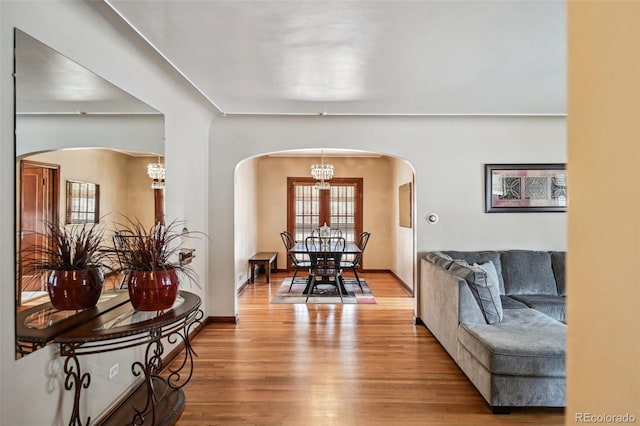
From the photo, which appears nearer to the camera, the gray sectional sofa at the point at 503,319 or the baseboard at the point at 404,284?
the gray sectional sofa at the point at 503,319

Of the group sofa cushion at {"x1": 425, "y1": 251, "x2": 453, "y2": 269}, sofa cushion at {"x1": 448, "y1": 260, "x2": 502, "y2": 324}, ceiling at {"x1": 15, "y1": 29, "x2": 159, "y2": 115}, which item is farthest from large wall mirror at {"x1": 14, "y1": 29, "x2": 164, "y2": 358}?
sofa cushion at {"x1": 425, "y1": 251, "x2": 453, "y2": 269}

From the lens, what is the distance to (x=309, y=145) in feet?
15.2

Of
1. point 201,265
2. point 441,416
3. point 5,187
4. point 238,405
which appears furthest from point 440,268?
point 5,187

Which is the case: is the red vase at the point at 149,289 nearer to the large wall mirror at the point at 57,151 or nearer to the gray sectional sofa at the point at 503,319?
the large wall mirror at the point at 57,151

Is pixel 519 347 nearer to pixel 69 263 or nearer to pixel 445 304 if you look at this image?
pixel 445 304

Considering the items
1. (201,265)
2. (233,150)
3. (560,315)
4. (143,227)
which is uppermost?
(233,150)

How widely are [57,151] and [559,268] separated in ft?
15.8

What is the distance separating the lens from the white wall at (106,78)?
1618mm

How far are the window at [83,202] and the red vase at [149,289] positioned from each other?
1.35ft

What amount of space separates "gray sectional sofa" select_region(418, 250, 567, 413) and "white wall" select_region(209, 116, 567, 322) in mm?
317

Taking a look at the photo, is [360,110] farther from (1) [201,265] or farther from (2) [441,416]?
(2) [441,416]

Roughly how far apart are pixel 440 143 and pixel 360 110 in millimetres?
1152

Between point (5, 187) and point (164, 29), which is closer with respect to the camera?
point (5, 187)

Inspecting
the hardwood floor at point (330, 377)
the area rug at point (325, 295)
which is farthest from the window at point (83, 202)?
the area rug at point (325, 295)
